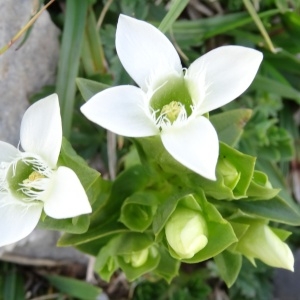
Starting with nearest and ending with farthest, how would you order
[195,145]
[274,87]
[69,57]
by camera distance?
[195,145]
[69,57]
[274,87]

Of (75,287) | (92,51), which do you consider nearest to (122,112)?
(92,51)

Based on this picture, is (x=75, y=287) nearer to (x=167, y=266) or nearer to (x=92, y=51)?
(x=167, y=266)

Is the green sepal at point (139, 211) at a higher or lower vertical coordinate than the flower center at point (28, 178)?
lower

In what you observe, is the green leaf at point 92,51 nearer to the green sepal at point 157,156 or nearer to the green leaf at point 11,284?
the green sepal at point 157,156

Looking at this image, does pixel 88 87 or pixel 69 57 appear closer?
pixel 88 87

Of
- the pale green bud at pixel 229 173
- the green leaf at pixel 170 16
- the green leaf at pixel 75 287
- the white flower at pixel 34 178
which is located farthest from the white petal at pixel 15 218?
the green leaf at pixel 75 287

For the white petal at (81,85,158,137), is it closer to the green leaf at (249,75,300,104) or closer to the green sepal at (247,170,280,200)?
the green sepal at (247,170,280,200)
